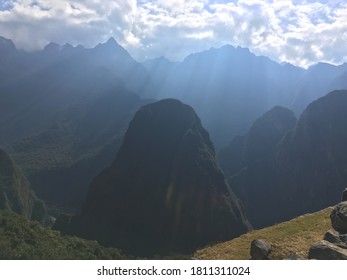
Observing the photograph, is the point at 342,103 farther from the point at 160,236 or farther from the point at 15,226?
the point at 15,226

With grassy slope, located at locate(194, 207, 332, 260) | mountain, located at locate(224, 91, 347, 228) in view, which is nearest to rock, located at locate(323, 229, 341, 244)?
grassy slope, located at locate(194, 207, 332, 260)

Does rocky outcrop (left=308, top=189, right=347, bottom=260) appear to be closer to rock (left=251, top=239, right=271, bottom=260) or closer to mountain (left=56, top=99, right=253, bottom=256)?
rock (left=251, top=239, right=271, bottom=260)

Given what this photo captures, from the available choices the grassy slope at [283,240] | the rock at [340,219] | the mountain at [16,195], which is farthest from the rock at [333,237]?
the mountain at [16,195]

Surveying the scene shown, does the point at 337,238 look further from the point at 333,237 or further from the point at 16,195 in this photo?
the point at 16,195

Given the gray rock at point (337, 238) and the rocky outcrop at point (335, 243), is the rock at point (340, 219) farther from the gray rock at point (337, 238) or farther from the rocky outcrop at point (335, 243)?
the gray rock at point (337, 238)

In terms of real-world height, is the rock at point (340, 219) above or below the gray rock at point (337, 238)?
above

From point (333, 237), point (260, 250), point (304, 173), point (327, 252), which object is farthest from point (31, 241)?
point (304, 173)
